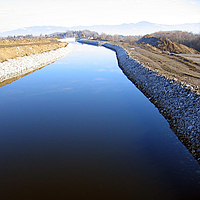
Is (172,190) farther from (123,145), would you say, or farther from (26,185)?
(26,185)

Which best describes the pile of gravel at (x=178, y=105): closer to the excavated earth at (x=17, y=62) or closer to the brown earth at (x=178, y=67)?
the brown earth at (x=178, y=67)

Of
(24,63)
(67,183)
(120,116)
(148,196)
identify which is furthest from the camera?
(24,63)

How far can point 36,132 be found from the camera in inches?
381

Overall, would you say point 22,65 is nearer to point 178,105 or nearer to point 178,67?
point 178,67

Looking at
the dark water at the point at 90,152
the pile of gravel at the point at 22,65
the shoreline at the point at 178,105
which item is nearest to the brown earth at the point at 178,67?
the shoreline at the point at 178,105

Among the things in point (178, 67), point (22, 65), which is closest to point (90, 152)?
point (178, 67)

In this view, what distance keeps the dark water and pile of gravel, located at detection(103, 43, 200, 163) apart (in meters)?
0.54

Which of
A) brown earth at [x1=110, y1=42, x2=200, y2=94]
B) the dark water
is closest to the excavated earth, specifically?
the dark water

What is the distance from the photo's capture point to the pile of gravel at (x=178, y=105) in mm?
8970

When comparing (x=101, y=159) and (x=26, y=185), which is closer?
(x=26, y=185)

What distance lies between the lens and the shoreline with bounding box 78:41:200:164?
29.4 feet

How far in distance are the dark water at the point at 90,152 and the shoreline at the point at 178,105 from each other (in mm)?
531

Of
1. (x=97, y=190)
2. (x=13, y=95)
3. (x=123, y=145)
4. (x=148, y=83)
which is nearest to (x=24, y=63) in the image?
(x=13, y=95)

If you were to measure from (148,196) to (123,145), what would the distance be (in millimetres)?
2902
